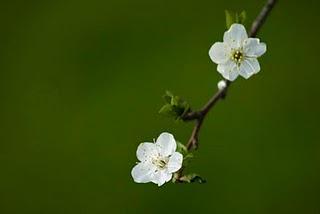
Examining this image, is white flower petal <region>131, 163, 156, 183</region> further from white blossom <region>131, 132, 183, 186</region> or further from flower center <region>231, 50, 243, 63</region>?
flower center <region>231, 50, 243, 63</region>

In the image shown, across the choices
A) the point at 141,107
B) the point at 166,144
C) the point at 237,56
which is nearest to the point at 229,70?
the point at 237,56

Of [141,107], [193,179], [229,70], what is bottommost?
[193,179]

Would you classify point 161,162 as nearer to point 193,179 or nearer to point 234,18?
point 193,179

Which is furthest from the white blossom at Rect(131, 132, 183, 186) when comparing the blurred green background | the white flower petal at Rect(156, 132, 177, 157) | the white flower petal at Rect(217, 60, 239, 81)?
the blurred green background

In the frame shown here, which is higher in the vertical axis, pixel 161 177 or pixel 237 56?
pixel 237 56

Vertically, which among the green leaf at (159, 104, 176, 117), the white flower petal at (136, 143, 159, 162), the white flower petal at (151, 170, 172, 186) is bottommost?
the white flower petal at (151, 170, 172, 186)

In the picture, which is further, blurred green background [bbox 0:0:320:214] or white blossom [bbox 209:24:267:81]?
blurred green background [bbox 0:0:320:214]
